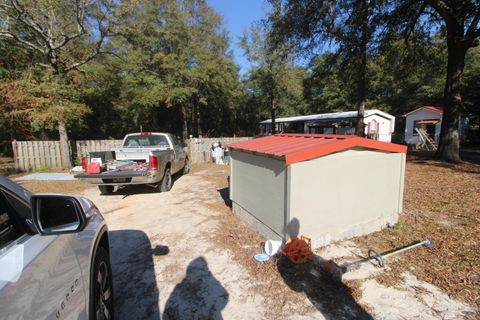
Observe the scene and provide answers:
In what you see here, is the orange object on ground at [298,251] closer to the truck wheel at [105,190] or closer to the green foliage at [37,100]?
the truck wheel at [105,190]

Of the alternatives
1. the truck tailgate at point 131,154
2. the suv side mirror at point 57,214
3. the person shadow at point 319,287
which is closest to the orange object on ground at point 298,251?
the person shadow at point 319,287

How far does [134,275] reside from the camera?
319 centimetres

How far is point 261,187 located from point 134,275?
6.81 ft

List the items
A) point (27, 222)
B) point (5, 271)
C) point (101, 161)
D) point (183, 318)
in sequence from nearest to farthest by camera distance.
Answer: point (5, 271) → point (27, 222) → point (183, 318) → point (101, 161)

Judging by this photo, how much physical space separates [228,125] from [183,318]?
24.9 m

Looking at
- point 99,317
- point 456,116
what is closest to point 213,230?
point 99,317

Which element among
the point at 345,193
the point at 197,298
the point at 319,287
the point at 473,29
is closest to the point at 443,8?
the point at 473,29

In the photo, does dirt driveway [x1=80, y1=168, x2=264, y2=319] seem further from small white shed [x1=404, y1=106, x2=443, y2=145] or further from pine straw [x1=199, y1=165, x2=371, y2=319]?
small white shed [x1=404, y1=106, x2=443, y2=145]

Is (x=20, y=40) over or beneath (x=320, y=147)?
over

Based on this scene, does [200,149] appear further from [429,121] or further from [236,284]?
[429,121]

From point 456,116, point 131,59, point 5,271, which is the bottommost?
point 5,271

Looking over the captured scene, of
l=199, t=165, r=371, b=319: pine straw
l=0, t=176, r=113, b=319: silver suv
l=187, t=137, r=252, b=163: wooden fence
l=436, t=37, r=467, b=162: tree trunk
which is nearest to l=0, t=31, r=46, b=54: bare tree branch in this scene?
l=187, t=137, r=252, b=163: wooden fence

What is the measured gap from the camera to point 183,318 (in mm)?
2457

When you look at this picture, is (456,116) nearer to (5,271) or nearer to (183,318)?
(183,318)
